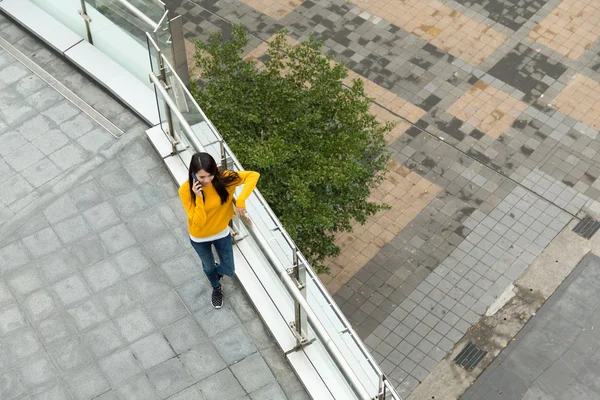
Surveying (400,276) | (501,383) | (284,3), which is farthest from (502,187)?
(284,3)

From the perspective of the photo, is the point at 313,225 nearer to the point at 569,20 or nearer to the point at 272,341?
the point at 272,341

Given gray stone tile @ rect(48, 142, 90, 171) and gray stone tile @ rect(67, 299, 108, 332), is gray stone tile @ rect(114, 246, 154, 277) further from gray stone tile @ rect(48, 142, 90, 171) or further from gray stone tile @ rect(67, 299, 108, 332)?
gray stone tile @ rect(48, 142, 90, 171)

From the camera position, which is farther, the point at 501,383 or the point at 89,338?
the point at 501,383

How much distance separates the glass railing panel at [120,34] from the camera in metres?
7.57

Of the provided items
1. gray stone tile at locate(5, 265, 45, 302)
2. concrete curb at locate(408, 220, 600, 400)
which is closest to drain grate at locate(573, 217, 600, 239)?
concrete curb at locate(408, 220, 600, 400)

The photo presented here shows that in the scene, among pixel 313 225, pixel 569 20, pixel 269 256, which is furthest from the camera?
pixel 569 20

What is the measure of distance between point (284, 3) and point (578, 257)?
25.4 feet

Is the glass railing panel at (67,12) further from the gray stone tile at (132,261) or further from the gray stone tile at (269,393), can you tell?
the gray stone tile at (269,393)

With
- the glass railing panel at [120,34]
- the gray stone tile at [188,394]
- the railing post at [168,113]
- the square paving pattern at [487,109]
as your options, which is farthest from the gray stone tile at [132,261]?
the square paving pattern at [487,109]

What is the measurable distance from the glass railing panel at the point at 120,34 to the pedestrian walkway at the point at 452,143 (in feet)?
17.7

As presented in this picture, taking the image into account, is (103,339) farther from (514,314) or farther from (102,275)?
(514,314)

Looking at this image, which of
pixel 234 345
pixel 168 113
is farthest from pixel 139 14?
pixel 234 345

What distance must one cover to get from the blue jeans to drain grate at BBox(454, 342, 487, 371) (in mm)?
6135

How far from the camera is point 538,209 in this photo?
43.0 ft
